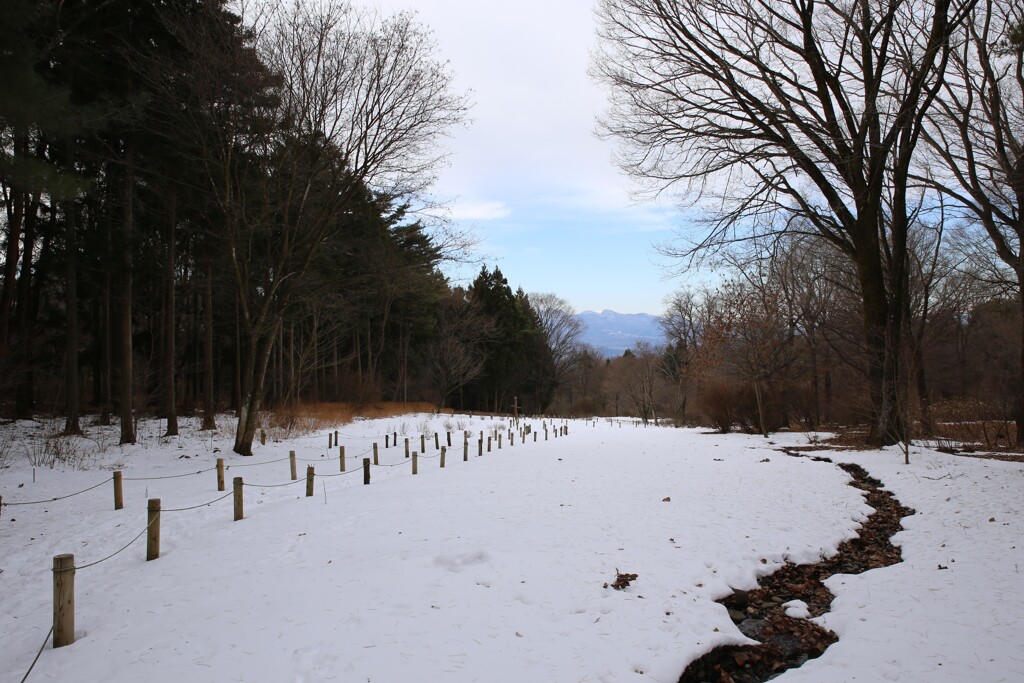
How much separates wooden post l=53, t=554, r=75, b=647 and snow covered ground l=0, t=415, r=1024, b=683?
13 centimetres

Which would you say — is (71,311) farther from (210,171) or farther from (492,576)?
(492,576)

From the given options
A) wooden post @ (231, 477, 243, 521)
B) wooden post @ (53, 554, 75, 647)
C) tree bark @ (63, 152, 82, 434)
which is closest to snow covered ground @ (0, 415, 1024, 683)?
wooden post @ (53, 554, 75, 647)

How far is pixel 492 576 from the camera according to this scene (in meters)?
5.90

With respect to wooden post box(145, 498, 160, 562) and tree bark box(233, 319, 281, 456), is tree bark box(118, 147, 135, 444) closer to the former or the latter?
tree bark box(233, 319, 281, 456)

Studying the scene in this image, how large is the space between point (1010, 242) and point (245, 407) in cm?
2338

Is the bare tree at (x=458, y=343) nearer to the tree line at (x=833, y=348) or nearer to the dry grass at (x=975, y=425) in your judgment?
the tree line at (x=833, y=348)

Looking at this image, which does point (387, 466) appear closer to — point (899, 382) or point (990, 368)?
point (899, 382)

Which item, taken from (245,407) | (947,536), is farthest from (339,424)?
(947,536)

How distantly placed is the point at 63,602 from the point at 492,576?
386 centimetres

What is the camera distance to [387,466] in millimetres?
14000

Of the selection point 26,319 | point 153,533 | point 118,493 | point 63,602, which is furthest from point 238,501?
point 26,319

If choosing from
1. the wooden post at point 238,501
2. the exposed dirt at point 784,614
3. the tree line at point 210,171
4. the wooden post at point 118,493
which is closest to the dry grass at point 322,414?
the tree line at point 210,171

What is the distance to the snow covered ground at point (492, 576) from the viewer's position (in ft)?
14.3

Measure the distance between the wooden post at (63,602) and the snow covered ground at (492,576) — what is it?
134 millimetres
